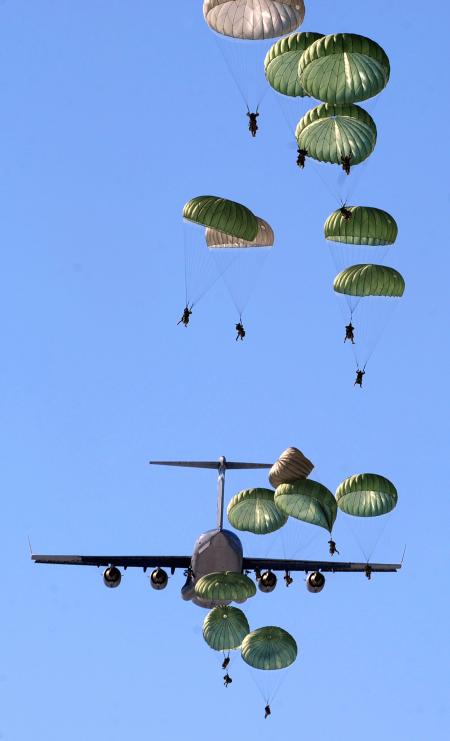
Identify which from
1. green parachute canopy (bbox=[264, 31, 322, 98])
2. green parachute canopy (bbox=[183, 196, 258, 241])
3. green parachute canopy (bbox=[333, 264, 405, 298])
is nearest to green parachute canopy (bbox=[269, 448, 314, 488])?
green parachute canopy (bbox=[333, 264, 405, 298])

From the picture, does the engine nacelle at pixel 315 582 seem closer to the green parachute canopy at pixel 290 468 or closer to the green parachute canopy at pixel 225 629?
the green parachute canopy at pixel 225 629

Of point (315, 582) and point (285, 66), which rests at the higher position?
point (285, 66)

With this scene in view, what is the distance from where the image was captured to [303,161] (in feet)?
311

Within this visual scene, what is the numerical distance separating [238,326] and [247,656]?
65.6 ft

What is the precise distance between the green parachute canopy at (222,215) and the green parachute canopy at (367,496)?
15153 millimetres

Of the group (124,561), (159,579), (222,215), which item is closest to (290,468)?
(222,215)

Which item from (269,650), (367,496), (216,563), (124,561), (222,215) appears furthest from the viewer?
(124,561)

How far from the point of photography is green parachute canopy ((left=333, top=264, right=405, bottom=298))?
338 feet

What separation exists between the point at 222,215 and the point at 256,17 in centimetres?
1143

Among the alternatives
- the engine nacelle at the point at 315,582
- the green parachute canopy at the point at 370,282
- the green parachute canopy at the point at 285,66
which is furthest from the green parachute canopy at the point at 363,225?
the engine nacelle at the point at 315,582

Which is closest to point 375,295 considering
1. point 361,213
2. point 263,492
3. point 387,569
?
point 361,213

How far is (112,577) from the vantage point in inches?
5443

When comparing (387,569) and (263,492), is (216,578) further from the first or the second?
(387,569)

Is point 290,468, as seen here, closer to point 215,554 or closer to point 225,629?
point 225,629
